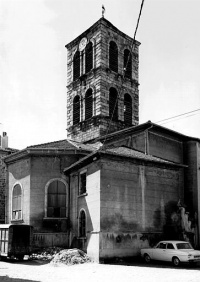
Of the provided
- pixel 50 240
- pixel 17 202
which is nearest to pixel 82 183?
pixel 50 240

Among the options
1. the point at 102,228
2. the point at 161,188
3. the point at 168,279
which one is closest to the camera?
the point at 168,279

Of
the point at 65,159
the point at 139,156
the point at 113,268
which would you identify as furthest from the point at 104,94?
the point at 113,268

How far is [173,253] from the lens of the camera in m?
18.1

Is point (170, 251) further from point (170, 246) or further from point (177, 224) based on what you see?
point (177, 224)

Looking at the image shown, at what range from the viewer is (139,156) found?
22.0 m

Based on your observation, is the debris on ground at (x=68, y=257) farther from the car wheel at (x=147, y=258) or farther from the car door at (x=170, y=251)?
the car door at (x=170, y=251)

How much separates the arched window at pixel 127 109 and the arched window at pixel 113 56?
269 centimetres

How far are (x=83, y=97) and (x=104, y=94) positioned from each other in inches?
99.1

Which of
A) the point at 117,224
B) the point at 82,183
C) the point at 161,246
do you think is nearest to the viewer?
the point at 161,246

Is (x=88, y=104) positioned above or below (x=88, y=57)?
below

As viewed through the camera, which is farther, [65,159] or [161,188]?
[65,159]

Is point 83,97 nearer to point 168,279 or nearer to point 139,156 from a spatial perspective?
point 139,156

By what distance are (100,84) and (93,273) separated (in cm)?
1933

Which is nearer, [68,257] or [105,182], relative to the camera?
[68,257]
